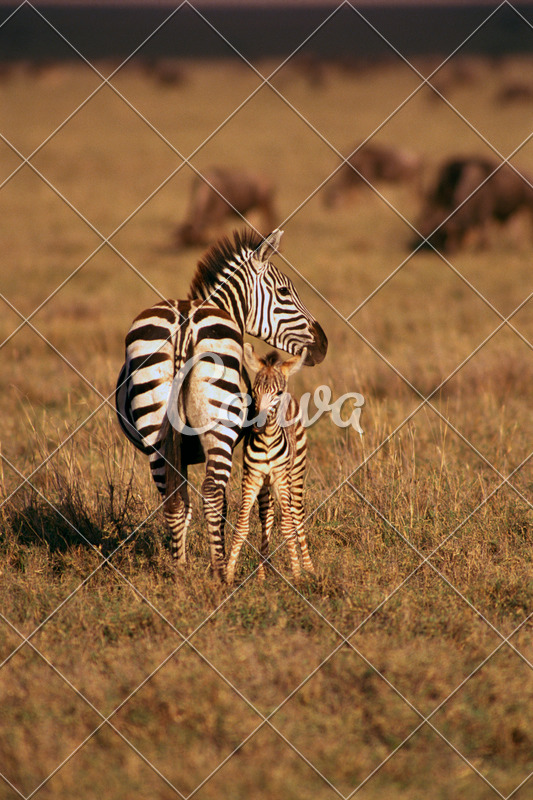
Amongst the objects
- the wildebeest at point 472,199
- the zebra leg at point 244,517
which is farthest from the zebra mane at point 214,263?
the wildebeest at point 472,199

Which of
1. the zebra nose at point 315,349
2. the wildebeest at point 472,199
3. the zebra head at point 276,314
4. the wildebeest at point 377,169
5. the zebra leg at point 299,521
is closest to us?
the zebra leg at point 299,521

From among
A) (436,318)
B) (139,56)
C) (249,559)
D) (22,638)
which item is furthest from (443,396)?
(139,56)

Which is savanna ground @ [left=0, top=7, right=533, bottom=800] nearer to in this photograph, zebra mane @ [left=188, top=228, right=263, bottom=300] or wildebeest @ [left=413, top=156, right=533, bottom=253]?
zebra mane @ [left=188, top=228, right=263, bottom=300]

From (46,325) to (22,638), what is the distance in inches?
346

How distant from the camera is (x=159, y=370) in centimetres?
486

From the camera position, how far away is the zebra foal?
16.2ft

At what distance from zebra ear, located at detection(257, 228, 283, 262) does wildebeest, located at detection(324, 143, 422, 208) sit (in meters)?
22.1

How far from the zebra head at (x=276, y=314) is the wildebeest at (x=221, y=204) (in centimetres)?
1441

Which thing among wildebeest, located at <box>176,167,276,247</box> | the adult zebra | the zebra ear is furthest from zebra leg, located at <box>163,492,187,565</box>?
wildebeest, located at <box>176,167,276,247</box>

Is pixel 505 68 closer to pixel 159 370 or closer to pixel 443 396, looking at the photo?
pixel 443 396

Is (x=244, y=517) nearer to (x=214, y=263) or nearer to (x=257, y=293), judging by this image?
(x=257, y=293)

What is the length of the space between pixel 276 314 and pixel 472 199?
1562 centimetres

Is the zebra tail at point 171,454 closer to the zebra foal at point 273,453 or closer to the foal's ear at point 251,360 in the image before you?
the zebra foal at point 273,453

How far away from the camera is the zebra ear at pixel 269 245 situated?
17.6 feet
